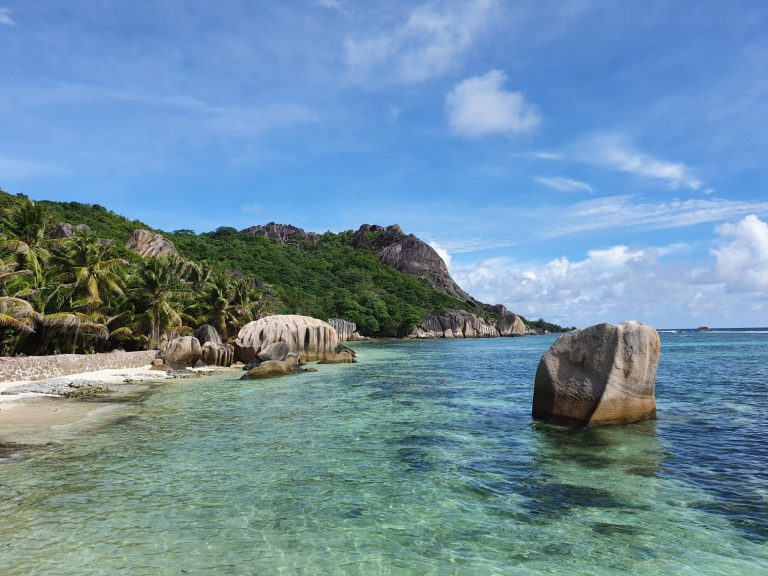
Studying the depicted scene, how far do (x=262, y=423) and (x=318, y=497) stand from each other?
716 cm

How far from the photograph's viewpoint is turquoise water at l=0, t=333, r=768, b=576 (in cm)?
639

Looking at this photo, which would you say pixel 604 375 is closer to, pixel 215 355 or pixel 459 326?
pixel 215 355

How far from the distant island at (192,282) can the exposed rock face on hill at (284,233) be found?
0.55 meters

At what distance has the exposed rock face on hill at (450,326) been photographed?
126938 millimetres

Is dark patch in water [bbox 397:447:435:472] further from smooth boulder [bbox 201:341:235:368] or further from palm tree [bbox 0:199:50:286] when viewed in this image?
smooth boulder [bbox 201:341:235:368]

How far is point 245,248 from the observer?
420 ft

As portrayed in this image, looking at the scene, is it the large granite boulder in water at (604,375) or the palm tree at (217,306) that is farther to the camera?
the palm tree at (217,306)

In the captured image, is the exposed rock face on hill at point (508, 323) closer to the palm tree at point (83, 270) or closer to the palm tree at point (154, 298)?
the palm tree at point (154, 298)

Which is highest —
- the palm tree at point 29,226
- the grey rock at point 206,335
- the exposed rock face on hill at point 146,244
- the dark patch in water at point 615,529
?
the exposed rock face on hill at point 146,244

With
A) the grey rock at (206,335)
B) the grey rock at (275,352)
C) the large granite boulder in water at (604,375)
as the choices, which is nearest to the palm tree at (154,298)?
the grey rock at (206,335)

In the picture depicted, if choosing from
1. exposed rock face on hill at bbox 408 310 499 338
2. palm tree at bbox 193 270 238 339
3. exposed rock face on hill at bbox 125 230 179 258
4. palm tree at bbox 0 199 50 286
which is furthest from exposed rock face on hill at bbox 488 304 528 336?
palm tree at bbox 0 199 50 286

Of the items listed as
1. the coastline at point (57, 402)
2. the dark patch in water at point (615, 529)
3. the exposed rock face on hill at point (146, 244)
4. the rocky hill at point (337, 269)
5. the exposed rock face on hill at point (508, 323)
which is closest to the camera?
the dark patch in water at point (615, 529)

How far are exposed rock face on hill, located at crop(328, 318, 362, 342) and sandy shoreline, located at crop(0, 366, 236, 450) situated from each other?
65.3 m

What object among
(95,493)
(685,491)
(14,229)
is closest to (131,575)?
(95,493)
